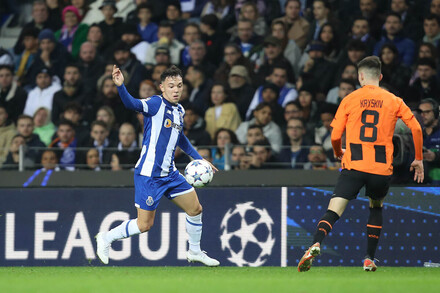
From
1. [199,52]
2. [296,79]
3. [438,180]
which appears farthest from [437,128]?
[199,52]

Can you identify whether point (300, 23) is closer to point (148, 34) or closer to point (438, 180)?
point (148, 34)

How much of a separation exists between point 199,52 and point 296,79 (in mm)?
1716

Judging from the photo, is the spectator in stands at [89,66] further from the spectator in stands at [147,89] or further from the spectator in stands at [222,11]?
the spectator in stands at [222,11]

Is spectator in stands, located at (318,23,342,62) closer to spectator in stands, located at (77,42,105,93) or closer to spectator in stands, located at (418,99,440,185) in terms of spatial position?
spectator in stands, located at (418,99,440,185)

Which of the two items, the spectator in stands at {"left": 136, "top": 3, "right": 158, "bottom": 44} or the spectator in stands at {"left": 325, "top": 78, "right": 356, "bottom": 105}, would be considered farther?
the spectator in stands at {"left": 136, "top": 3, "right": 158, "bottom": 44}

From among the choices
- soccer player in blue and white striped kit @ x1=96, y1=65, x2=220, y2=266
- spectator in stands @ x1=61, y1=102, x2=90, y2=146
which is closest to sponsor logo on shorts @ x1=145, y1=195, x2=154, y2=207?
soccer player in blue and white striped kit @ x1=96, y1=65, x2=220, y2=266

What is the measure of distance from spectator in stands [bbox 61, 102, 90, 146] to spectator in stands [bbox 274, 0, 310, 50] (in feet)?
11.5

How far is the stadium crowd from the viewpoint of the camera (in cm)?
1271

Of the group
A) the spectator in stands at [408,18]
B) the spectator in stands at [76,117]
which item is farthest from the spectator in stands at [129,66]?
the spectator in stands at [408,18]

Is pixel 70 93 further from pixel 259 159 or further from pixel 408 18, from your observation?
pixel 408 18

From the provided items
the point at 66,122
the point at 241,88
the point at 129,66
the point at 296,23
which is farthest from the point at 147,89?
the point at 296,23

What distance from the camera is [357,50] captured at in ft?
44.9

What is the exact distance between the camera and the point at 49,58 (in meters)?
16.0

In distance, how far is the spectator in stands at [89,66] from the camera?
15367 mm
